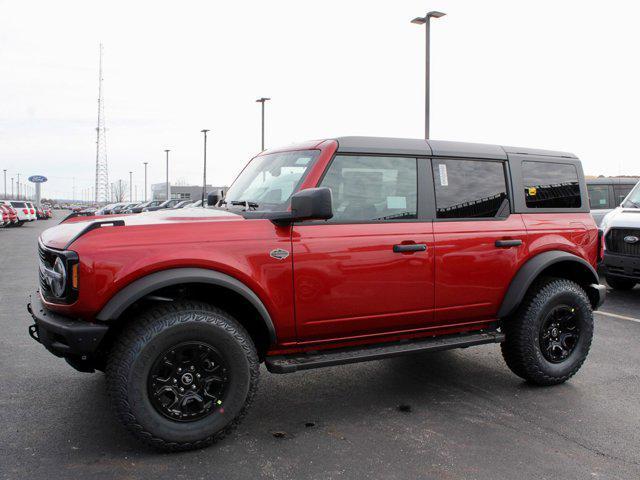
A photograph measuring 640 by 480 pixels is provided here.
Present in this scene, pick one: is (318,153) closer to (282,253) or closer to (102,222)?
(282,253)

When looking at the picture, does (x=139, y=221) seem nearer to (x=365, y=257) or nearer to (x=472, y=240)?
(x=365, y=257)

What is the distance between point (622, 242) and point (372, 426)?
6.52 m

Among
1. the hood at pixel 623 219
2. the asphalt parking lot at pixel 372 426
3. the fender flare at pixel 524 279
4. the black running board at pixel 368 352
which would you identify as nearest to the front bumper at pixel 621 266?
the hood at pixel 623 219

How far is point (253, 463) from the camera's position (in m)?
3.31

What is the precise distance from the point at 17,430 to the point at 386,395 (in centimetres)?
259

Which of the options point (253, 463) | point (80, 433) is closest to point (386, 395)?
point (253, 463)

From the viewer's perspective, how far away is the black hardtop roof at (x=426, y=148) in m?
4.09

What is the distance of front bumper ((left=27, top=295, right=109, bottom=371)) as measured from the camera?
319cm

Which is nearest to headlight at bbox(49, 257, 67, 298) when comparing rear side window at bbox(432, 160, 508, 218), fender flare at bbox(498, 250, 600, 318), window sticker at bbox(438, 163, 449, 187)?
rear side window at bbox(432, 160, 508, 218)

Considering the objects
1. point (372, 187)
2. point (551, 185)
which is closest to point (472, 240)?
point (372, 187)

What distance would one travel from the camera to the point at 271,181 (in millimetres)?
4277

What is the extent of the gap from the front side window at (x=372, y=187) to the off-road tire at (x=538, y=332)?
4.24 feet

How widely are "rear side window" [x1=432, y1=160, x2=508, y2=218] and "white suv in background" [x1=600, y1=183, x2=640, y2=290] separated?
493 cm

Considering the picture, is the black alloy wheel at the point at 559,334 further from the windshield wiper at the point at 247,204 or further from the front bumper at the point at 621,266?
the front bumper at the point at 621,266
